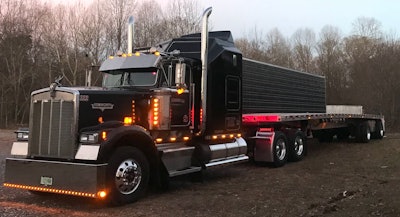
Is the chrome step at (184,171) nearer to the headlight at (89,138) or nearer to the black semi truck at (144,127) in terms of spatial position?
the black semi truck at (144,127)

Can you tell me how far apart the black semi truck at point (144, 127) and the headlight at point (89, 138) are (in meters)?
0.02

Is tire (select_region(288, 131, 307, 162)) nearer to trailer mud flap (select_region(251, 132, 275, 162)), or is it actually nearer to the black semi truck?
the black semi truck

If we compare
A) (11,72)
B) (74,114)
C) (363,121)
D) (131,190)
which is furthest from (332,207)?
(11,72)

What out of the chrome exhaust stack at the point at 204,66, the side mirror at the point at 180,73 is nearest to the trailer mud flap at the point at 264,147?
the chrome exhaust stack at the point at 204,66

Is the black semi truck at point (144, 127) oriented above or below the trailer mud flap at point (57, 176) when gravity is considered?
above

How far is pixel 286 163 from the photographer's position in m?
14.0

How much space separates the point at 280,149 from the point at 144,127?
19.0 ft

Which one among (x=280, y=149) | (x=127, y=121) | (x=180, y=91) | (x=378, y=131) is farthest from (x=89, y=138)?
(x=378, y=131)

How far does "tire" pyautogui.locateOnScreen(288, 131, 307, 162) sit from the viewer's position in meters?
14.1

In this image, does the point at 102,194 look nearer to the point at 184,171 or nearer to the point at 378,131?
the point at 184,171

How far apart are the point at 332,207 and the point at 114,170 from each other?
370 centimetres

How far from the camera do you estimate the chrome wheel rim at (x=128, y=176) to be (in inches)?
311

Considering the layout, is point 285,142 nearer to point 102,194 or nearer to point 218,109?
point 218,109

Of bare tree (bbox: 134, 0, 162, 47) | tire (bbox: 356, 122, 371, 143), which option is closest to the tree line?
bare tree (bbox: 134, 0, 162, 47)
